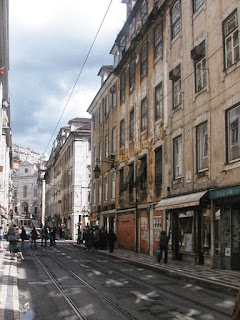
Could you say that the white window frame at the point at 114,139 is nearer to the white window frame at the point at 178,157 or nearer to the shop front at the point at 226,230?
the white window frame at the point at 178,157

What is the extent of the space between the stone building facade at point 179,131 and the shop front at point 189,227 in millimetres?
41

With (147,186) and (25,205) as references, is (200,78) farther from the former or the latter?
(25,205)

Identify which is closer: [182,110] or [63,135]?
[182,110]

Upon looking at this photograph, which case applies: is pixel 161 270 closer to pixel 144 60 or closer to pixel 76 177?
pixel 144 60

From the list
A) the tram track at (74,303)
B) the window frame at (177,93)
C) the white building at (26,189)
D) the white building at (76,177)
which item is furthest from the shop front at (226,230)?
the white building at (26,189)

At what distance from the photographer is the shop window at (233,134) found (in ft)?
51.5

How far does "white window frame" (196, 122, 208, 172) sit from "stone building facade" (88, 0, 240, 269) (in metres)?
0.04

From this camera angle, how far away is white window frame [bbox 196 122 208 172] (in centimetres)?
1833

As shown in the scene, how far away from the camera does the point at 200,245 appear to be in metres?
18.4

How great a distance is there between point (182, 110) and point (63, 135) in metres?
49.8

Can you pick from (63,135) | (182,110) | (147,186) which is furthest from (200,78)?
(63,135)

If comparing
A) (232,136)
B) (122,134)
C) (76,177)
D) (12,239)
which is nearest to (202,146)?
(232,136)

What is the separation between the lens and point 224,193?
50.7 ft

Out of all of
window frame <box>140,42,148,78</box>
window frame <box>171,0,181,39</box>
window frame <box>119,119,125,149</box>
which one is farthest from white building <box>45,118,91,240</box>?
Answer: window frame <box>171,0,181,39</box>
